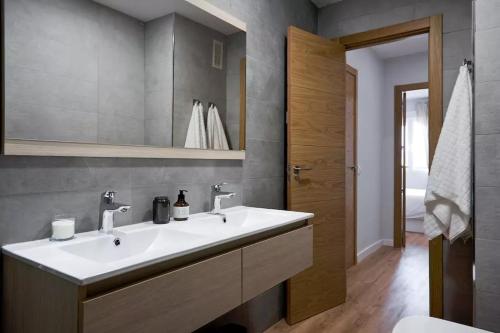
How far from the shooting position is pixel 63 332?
84 cm

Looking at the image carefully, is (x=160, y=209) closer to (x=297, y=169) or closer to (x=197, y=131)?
(x=197, y=131)

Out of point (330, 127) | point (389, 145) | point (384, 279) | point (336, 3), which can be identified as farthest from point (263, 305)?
point (389, 145)

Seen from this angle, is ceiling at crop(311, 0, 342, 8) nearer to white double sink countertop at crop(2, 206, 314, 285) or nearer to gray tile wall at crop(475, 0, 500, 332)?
gray tile wall at crop(475, 0, 500, 332)

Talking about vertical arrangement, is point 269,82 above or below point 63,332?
above

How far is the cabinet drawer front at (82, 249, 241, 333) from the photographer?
845 mm

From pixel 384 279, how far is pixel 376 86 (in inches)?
95.1

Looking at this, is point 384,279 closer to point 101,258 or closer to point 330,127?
point 330,127

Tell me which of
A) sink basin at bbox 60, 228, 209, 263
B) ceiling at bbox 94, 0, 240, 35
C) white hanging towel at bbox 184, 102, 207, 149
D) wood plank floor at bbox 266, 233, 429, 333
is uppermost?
ceiling at bbox 94, 0, 240, 35

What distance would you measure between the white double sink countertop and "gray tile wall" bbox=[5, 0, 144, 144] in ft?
1.20

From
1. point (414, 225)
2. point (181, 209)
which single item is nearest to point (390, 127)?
point (414, 225)

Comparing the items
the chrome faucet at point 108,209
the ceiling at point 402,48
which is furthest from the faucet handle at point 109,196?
the ceiling at point 402,48

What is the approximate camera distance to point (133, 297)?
0.90 m

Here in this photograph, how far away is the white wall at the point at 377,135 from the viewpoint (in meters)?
4.01

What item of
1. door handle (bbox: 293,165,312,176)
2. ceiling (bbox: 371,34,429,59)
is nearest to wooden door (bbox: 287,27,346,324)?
door handle (bbox: 293,165,312,176)
